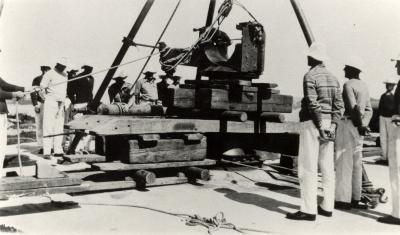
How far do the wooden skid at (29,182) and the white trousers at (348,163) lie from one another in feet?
12.0

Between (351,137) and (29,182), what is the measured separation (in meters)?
4.34

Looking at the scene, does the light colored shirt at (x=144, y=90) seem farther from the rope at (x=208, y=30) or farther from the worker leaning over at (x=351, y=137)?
the worker leaning over at (x=351, y=137)

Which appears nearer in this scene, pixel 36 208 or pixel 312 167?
pixel 312 167

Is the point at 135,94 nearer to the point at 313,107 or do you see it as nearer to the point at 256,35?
the point at 256,35

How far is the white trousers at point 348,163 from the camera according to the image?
6395 millimetres

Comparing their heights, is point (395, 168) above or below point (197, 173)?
above

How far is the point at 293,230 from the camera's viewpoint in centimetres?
513

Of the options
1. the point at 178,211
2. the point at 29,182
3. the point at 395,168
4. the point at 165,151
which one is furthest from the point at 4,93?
the point at 395,168

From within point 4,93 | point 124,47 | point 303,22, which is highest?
point 303,22

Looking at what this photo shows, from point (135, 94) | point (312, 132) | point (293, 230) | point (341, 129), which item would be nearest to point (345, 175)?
point (341, 129)

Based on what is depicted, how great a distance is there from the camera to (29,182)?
17.4ft

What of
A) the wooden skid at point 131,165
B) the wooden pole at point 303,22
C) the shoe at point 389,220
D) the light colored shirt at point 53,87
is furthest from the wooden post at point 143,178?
the light colored shirt at point 53,87

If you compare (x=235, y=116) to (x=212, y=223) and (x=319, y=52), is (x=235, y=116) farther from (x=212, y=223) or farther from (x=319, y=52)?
(x=212, y=223)

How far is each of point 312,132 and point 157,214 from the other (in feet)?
7.12
